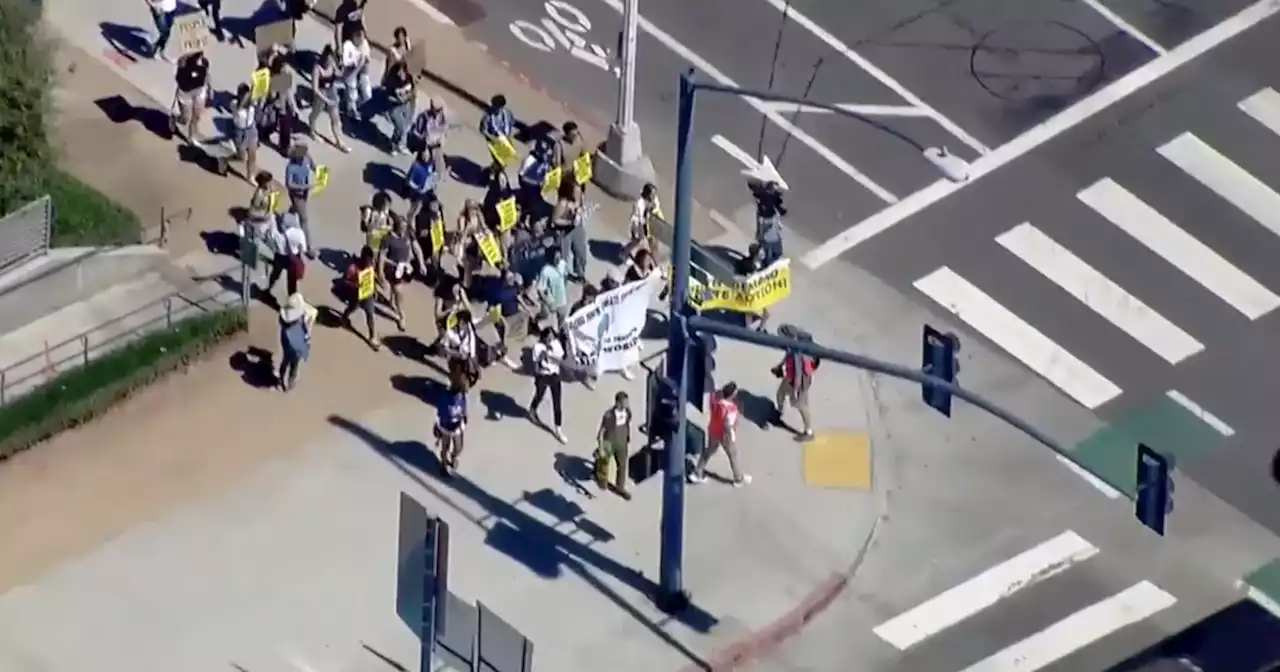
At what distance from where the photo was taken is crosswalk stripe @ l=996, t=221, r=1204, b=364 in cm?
3553

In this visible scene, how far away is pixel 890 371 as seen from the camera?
25797 mm

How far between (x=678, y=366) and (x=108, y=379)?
798 cm

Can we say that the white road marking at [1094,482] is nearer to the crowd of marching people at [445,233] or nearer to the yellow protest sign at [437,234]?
the crowd of marching people at [445,233]

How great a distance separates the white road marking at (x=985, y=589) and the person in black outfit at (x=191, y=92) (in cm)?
1177

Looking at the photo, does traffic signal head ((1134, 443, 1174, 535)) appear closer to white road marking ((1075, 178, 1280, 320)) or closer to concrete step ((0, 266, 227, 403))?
white road marking ((1075, 178, 1280, 320))

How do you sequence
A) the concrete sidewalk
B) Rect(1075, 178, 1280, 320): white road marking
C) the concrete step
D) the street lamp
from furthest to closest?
the street lamp < Rect(1075, 178, 1280, 320): white road marking < the concrete step < the concrete sidewalk

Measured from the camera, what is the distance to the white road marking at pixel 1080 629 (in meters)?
31.2

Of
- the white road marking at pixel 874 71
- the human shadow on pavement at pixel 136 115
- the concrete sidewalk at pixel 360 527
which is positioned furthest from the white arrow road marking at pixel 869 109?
the human shadow on pavement at pixel 136 115

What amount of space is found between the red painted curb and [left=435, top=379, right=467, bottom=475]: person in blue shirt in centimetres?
389

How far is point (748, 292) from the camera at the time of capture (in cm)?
3281

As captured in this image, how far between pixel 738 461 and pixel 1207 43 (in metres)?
11.6

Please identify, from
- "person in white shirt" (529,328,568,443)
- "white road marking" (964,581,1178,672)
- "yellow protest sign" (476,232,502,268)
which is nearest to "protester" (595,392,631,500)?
"person in white shirt" (529,328,568,443)

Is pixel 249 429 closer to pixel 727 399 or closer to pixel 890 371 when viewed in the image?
pixel 727 399

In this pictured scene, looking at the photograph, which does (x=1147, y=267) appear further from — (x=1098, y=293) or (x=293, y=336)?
(x=293, y=336)
